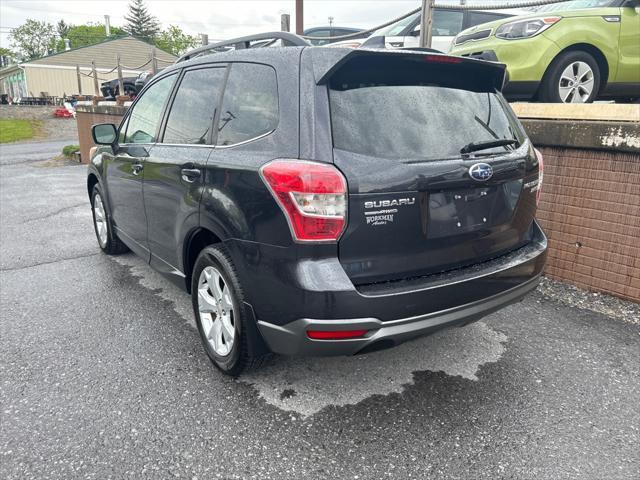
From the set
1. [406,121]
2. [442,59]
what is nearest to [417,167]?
[406,121]

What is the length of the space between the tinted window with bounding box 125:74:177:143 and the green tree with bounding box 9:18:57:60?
109 m

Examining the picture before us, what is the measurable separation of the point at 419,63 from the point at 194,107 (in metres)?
1.47

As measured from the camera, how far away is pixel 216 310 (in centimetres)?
286

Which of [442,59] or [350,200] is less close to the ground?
[442,59]

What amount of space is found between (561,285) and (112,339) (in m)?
3.61

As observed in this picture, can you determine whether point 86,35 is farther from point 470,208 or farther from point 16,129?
point 470,208

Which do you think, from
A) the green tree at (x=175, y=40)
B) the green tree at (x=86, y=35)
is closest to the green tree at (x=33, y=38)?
the green tree at (x=86, y=35)

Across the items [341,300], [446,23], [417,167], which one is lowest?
[341,300]

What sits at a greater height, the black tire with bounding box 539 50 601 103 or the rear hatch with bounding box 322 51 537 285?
the black tire with bounding box 539 50 601 103

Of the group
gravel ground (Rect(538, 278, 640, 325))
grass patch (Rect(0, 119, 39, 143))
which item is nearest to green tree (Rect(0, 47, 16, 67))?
grass patch (Rect(0, 119, 39, 143))

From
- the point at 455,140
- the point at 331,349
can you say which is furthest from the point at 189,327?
the point at 455,140

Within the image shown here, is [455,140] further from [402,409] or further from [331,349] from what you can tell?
[402,409]

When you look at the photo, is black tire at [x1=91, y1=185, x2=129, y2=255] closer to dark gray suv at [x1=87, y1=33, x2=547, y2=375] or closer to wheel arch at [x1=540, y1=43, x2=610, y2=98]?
dark gray suv at [x1=87, y1=33, x2=547, y2=375]

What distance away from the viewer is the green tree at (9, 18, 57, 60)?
3738 inches
